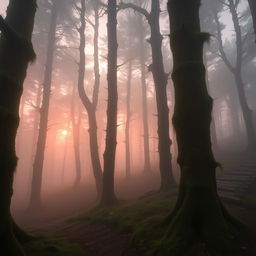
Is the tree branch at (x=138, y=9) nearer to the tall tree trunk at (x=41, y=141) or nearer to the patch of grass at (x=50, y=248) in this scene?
the tall tree trunk at (x=41, y=141)

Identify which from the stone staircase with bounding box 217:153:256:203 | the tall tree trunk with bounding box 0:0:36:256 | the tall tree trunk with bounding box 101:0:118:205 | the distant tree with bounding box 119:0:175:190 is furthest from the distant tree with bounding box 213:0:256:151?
the tall tree trunk with bounding box 0:0:36:256

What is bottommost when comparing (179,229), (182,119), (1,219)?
(179,229)

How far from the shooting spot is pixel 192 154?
11.8 feet

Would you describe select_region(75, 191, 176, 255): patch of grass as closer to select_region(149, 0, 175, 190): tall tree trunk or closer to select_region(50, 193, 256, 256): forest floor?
select_region(50, 193, 256, 256): forest floor

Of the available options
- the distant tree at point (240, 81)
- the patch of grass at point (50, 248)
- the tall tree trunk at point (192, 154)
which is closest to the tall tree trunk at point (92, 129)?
the patch of grass at point (50, 248)

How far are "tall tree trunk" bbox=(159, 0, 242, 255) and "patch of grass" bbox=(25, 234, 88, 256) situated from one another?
161 cm

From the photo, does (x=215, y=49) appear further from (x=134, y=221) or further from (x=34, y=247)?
(x=34, y=247)

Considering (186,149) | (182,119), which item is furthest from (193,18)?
(186,149)

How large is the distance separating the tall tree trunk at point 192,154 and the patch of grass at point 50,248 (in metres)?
1.61

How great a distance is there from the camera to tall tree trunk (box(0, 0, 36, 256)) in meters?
2.98

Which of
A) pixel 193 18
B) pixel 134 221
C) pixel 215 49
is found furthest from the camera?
pixel 215 49

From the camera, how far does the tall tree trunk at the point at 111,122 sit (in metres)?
8.83

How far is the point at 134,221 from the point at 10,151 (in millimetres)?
3252

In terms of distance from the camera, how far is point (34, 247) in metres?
3.79
